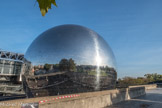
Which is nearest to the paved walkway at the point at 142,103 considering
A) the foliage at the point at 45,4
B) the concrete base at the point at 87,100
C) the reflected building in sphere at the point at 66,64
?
the concrete base at the point at 87,100

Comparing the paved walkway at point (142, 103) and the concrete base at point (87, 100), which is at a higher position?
the concrete base at point (87, 100)

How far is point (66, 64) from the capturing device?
336 inches

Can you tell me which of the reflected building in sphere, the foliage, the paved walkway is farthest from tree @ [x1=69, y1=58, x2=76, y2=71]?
the foliage

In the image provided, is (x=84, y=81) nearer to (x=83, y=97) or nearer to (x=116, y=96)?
(x=83, y=97)

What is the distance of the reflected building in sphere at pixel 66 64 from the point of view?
8.55m

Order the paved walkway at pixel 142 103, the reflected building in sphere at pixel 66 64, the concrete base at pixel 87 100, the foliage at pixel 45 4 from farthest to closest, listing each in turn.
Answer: the paved walkway at pixel 142 103 < the reflected building in sphere at pixel 66 64 < the concrete base at pixel 87 100 < the foliage at pixel 45 4

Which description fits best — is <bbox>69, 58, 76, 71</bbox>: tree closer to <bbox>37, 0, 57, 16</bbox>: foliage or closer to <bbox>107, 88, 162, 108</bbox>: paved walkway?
<bbox>107, 88, 162, 108</bbox>: paved walkway

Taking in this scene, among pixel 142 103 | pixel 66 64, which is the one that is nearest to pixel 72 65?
pixel 66 64

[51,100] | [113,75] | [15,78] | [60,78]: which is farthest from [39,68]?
[15,78]

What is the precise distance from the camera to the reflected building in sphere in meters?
8.55

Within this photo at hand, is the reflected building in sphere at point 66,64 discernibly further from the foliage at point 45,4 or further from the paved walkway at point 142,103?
the foliage at point 45,4

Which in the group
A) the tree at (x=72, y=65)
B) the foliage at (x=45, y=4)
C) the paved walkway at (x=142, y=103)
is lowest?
the paved walkway at (x=142, y=103)

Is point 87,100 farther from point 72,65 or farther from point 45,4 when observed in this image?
point 45,4

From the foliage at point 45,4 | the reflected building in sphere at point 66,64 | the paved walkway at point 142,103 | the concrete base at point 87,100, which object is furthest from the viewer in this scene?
the paved walkway at point 142,103
